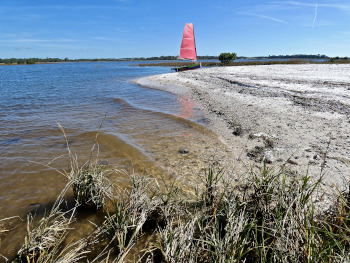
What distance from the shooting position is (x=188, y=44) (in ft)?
123

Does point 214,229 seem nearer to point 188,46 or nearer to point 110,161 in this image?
point 110,161

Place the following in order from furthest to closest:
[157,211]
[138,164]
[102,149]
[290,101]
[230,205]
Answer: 1. [290,101]
2. [102,149]
3. [138,164]
4. [157,211]
5. [230,205]

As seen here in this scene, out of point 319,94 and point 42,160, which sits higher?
point 319,94

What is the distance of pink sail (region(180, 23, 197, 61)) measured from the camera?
36328mm

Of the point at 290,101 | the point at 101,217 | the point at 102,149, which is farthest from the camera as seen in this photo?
the point at 290,101

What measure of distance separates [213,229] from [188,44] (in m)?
39.6

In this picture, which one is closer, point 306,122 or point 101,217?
point 101,217

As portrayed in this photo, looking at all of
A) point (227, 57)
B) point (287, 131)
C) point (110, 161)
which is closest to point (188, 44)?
point (227, 57)

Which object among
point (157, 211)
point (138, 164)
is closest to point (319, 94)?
point (138, 164)

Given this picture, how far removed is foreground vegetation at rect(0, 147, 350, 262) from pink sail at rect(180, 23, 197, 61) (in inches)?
1500

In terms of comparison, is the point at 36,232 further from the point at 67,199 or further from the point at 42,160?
the point at 42,160

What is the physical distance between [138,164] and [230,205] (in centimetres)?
314

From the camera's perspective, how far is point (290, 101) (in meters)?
10.2

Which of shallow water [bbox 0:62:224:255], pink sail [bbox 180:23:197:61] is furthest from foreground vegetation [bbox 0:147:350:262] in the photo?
pink sail [bbox 180:23:197:61]
